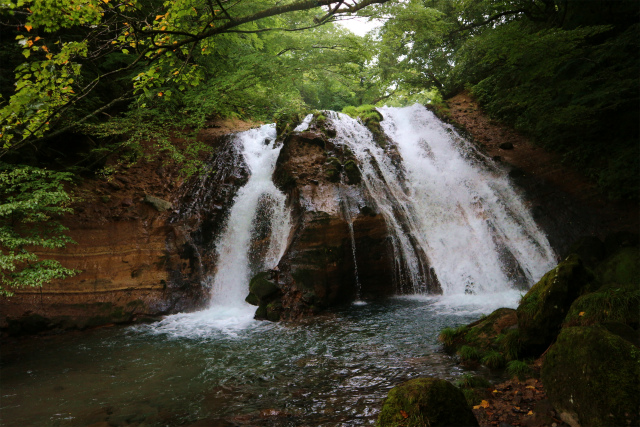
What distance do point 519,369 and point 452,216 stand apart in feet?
23.7

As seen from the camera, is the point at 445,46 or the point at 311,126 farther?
the point at 445,46

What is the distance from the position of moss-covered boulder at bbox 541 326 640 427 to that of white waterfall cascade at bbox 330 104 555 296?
21.1 ft

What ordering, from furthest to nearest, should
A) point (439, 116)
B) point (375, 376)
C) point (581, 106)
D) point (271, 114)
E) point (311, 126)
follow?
point (439, 116), point (311, 126), point (271, 114), point (581, 106), point (375, 376)

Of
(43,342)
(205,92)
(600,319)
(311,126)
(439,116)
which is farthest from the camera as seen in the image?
(439,116)

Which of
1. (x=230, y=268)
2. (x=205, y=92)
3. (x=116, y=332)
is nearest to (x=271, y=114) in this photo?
(x=205, y=92)

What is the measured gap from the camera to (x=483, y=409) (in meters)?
3.65

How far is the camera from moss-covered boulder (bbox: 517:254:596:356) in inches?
185

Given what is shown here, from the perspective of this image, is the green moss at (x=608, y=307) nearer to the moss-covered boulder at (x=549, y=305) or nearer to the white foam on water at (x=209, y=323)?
the moss-covered boulder at (x=549, y=305)

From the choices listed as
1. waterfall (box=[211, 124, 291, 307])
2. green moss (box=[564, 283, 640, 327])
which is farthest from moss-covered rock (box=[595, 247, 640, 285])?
waterfall (box=[211, 124, 291, 307])

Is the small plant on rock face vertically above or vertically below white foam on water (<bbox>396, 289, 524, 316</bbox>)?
above

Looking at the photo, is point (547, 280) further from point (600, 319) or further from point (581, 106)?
point (581, 106)

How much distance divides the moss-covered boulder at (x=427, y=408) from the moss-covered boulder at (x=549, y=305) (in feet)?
7.86

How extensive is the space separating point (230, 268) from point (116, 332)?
3545 mm

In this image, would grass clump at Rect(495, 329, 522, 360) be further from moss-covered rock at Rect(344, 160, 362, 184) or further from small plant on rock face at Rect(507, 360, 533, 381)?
moss-covered rock at Rect(344, 160, 362, 184)
